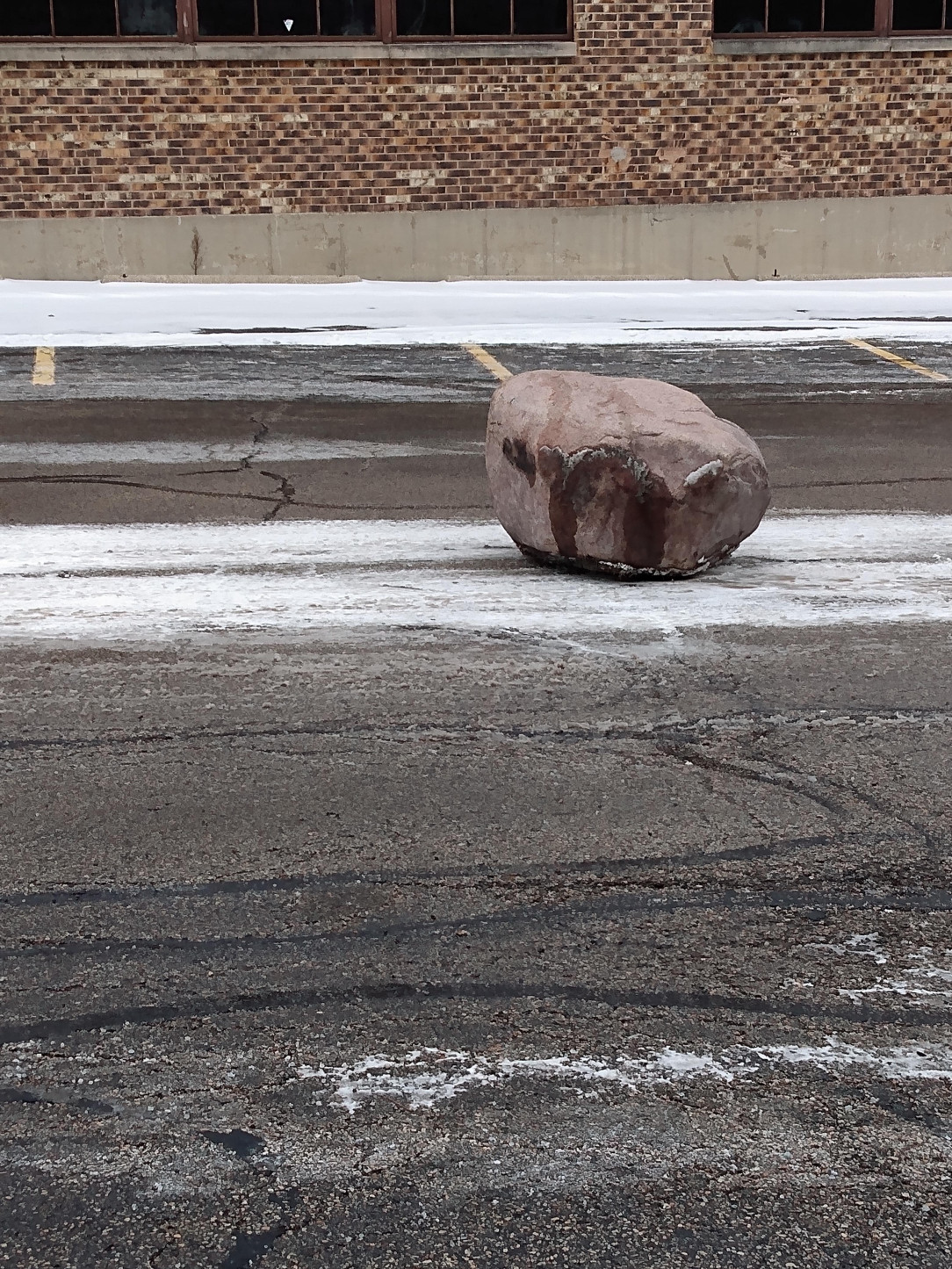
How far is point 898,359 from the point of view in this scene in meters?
13.0

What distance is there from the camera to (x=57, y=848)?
3965mm

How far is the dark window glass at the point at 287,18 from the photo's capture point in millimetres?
16781

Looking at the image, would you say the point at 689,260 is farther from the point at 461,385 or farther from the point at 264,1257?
the point at 264,1257

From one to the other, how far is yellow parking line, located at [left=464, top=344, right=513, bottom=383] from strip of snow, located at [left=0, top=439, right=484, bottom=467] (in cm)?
267

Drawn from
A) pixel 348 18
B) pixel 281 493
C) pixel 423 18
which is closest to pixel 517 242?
pixel 423 18

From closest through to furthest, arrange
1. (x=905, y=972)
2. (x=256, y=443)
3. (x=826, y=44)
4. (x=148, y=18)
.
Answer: (x=905, y=972), (x=256, y=443), (x=148, y=18), (x=826, y=44)

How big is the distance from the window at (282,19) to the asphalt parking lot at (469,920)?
38.3 feet

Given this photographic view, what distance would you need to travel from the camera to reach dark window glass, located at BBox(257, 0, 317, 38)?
1678 centimetres

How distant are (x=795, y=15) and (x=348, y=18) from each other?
17.2ft

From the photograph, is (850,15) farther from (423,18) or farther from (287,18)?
(287,18)

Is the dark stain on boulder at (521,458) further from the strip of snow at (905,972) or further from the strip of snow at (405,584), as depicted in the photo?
the strip of snow at (905,972)

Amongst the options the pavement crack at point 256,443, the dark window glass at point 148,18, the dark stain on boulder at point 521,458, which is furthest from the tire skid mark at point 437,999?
the dark window glass at point 148,18

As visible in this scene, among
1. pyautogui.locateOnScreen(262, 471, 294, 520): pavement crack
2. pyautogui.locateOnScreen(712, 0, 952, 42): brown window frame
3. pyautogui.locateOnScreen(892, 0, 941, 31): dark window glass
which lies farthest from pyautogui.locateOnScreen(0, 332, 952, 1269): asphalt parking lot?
pyautogui.locateOnScreen(892, 0, 941, 31): dark window glass

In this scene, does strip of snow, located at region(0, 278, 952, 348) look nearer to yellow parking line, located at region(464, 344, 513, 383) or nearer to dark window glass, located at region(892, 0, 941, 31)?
yellow parking line, located at region(464, 344, 513, 383)
